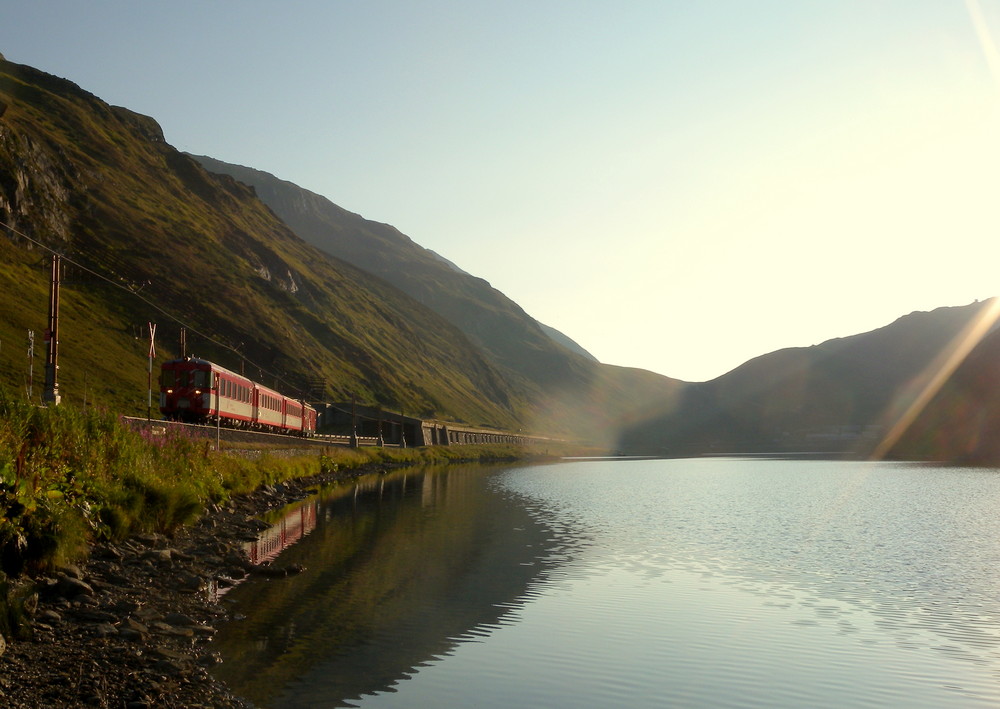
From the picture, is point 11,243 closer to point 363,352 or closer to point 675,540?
point 363,352

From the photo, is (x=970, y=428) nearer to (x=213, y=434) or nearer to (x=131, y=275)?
(x=131, y=275)

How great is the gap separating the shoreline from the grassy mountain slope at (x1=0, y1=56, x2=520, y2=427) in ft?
213

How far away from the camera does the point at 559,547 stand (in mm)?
32781

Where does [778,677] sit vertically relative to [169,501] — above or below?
below

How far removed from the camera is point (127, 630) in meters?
14.9

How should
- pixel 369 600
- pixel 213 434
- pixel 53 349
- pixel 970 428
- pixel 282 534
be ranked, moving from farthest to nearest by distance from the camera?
pixel 970 428 → pixel 213 434 → pixel 53 349 → pixel 282 534 → pixel 369 600

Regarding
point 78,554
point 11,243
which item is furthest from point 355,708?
point 11,243

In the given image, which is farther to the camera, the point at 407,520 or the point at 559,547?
the point at 407,520

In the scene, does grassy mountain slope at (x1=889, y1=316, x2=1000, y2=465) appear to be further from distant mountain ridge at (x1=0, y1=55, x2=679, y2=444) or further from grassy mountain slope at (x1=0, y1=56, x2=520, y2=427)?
grassy mountain slope at (x1=0, y1=56, x2=520, y2=427)

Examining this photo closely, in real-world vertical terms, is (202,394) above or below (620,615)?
above

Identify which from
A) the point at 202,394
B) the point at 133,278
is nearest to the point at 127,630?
the point at 202,394

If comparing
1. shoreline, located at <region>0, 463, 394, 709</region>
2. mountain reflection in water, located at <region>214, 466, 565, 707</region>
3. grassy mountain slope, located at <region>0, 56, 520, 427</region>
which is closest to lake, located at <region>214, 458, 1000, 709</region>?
mountain reflection in water, located at <region>214, 466, 565, 707</region>

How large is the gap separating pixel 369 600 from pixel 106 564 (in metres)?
6.13

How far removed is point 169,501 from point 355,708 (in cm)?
1635
